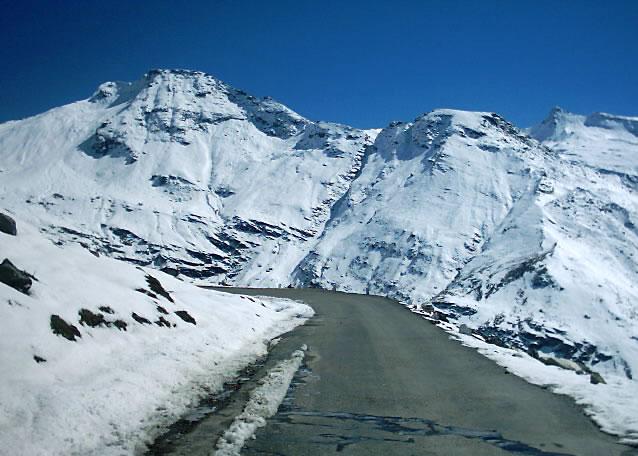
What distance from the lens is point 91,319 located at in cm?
1099

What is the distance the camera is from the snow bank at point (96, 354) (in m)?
6.72

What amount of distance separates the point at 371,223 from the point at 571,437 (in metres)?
89.7

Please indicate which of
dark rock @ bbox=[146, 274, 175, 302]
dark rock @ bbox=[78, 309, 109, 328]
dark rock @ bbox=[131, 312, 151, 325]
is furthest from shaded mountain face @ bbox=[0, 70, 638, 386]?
dark rock @ bbox=[78, 309, 109, 328]

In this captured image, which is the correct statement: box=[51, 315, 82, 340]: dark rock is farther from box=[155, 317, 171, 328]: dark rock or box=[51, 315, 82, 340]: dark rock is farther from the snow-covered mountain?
the snow-covered mountain

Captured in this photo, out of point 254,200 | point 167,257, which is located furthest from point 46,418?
point 254,200

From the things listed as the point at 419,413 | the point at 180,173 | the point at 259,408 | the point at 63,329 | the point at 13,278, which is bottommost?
the point at 63,329

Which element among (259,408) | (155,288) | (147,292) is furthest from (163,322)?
(259,408)

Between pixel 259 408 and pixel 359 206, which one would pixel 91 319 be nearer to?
pixel 259 408

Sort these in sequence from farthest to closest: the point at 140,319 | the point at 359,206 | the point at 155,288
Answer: the point at 359,206 < the point at 155,288 < the point at 140,319

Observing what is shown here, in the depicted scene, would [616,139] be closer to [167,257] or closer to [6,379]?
[167,257]

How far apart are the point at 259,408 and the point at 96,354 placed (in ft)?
11.5

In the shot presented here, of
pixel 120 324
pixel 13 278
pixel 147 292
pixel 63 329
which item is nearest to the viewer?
pixel 63 329

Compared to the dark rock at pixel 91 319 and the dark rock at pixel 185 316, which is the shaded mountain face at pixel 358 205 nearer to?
the dark rock at pixel 185 316

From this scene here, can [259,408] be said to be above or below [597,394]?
below
